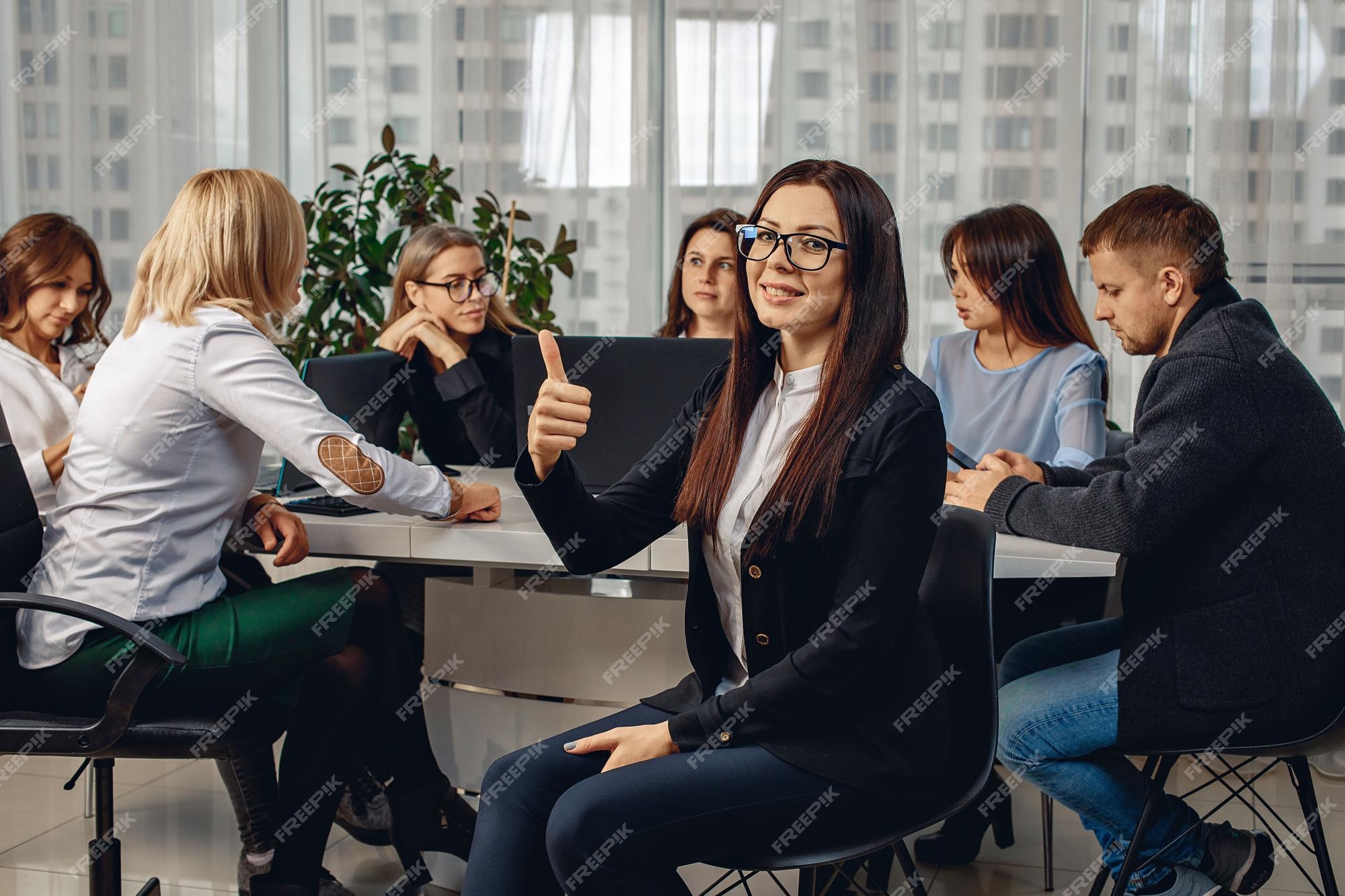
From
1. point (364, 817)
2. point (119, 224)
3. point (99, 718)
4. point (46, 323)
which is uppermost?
point (119, 224)

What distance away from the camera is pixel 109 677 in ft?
6.14

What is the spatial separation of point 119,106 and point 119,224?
0.43 metres

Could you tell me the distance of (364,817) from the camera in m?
2.49

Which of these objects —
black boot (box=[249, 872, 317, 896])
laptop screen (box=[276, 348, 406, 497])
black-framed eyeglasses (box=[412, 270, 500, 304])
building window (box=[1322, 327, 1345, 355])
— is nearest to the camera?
black boot (box=[249, 872, 317, 896])

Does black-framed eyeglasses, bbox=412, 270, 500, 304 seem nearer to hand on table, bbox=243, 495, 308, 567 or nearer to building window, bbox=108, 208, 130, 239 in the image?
hand on table, bbox=243, 495, 308, 567

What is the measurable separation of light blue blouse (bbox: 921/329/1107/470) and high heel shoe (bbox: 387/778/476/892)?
1188 millimetres

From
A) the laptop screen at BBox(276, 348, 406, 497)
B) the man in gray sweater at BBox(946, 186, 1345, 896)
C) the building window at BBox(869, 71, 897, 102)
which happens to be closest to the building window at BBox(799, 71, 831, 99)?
the building window at BBox(869, 71, 897, 102)

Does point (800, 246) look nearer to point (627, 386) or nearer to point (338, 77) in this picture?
point (627, 386)

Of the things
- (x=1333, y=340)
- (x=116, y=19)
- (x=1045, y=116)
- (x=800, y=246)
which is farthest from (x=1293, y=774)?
→ (x=116, y=19)

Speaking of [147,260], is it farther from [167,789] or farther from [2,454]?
[167,789]

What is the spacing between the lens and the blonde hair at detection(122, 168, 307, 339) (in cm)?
198

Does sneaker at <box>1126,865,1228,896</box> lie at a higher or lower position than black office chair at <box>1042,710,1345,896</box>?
lower


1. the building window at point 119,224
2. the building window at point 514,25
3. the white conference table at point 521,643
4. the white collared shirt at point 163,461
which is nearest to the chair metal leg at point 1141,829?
the white conference table at point 521,643

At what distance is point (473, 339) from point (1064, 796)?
1882 millimetres
